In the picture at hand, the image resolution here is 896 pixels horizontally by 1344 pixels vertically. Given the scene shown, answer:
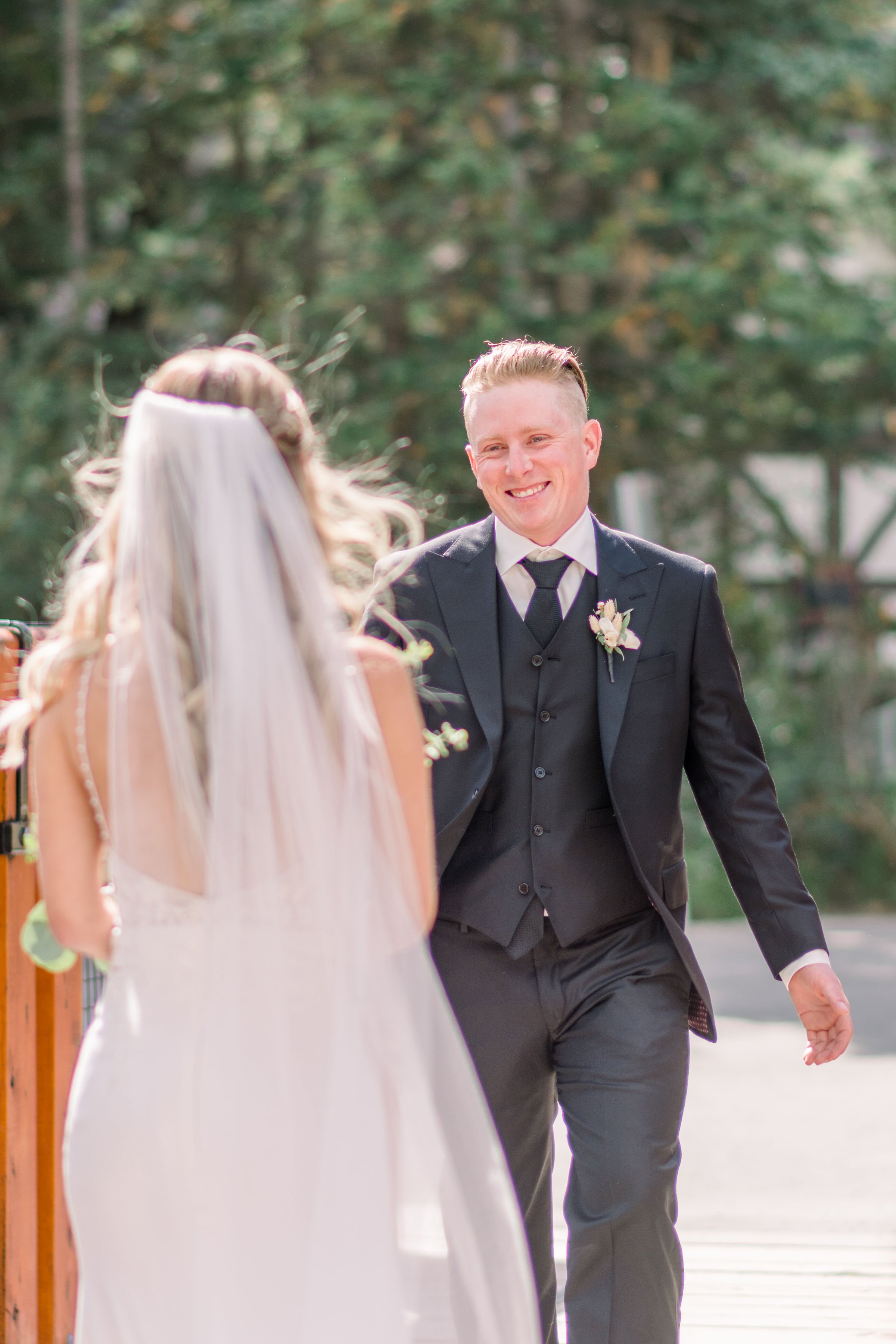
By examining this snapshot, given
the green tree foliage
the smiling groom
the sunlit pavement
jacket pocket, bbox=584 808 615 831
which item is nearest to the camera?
the smiling groom

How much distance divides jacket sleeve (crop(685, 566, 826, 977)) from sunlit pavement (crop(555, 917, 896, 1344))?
137cm

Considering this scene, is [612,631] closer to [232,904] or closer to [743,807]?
[743,807]

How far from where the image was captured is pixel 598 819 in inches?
121

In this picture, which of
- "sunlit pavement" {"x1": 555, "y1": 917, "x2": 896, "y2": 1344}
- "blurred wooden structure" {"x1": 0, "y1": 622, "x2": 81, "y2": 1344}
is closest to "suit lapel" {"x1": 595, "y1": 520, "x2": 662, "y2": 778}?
"blurred wooden structure" {"x1": 0, "y1": 622, "x2": 81, "y2": 1344}

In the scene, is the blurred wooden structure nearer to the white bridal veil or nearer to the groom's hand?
the white bridal veil

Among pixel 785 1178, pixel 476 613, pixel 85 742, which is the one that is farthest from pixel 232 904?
pixel 785 1178

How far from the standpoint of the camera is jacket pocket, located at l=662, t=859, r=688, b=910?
3100 millimetres

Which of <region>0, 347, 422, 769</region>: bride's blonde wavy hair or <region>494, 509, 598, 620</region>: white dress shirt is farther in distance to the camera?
<region>494, 509, 598, 620</region>: white dress shirt

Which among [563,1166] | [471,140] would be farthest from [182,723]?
[471,140]

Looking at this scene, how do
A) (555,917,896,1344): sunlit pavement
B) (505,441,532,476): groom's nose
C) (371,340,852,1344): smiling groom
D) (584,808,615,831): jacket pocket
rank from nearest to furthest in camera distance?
1. (371,340,852,1344): smiling groom
2. (584,808,615,831): jacket pocket
3. (505,441,532,476): groom's nose
4. (555,917,896,1344): sunlit pavement

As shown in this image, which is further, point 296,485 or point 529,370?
point 529,370

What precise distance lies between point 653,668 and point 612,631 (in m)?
0.11

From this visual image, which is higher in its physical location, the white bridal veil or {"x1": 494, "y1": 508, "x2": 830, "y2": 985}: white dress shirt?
{"x1": 494, "y1": 508, "x2": 830, "y2": 985}: white dress shirt

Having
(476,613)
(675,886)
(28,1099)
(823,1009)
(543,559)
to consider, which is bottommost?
(28,1099)
